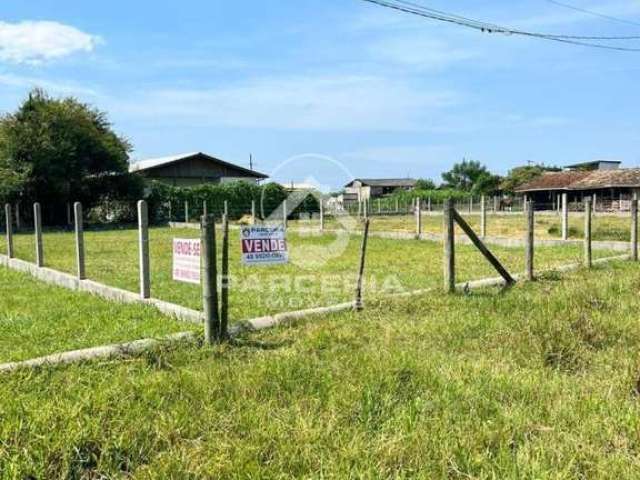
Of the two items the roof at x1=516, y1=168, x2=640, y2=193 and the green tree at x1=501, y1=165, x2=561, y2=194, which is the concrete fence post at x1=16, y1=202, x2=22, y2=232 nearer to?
the roof at x1=516, y1=168, x2=640, y2=193

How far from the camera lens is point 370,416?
10.6 feet

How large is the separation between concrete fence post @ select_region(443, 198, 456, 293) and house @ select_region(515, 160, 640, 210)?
3458 centimetres

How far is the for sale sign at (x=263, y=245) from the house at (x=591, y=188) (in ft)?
121

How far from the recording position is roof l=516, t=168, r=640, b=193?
144 feet

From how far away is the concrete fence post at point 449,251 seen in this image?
23.1 feet

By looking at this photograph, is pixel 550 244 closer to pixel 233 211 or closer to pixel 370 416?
pixel 370 416

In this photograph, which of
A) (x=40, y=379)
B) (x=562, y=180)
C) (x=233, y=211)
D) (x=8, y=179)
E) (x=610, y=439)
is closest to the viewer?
(x=610, y=439)

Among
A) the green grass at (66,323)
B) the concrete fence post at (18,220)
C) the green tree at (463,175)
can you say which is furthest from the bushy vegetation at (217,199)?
the green tree at (463,175)

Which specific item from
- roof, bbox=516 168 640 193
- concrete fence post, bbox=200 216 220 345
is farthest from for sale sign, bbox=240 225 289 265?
roof, bbox=516 168 640 193

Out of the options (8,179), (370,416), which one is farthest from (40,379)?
(8,179)

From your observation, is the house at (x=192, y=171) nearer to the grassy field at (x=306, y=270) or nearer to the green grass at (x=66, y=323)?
the grassy field at (x=306, y=270)

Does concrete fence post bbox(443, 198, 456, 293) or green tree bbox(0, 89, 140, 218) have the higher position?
green tree bbox(0, 89, 140, 218)

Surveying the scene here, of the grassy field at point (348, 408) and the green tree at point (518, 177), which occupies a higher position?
the green tree at point (518, 177)

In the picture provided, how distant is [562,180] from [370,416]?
53.0 m
